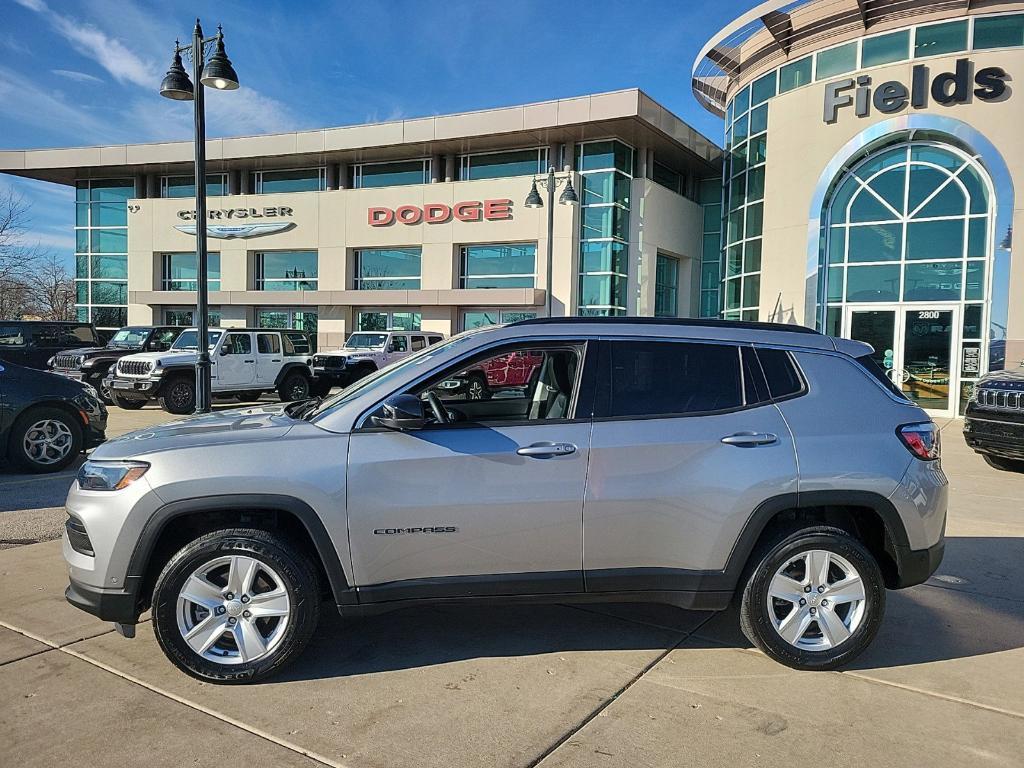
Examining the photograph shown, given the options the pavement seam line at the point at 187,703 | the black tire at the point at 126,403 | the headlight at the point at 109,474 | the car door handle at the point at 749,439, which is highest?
the car door handle at the point at 749,439

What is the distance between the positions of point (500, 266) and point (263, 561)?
83.3ft

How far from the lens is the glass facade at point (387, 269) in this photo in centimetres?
2986

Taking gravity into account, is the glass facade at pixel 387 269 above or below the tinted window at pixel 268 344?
above

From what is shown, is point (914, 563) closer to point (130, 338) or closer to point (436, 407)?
point (436, 407)

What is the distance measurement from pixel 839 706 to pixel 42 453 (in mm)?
8555

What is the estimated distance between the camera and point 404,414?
3.49 m

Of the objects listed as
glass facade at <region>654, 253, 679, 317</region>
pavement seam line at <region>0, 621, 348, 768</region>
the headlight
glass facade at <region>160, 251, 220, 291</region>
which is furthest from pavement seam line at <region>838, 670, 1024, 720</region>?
glass facade at <region>160, 251, 220, 291</region>

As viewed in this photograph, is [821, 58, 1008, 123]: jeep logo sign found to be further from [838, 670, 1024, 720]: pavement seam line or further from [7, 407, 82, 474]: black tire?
[7, 407, 82, 474]: black tire

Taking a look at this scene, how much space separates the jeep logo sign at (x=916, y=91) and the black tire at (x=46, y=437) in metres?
18.6

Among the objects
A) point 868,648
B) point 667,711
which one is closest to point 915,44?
point 868,648

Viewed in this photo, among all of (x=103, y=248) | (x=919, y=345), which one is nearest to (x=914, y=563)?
(x=919, y=345)

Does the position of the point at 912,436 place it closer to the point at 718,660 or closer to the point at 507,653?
the point at 718,660

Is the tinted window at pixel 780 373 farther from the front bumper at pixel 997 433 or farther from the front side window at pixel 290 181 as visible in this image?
the front side window at pixel 290 181

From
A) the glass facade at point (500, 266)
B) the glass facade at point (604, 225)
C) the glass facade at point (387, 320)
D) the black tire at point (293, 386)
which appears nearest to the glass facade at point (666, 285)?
the glass facade at point (604, 225)
